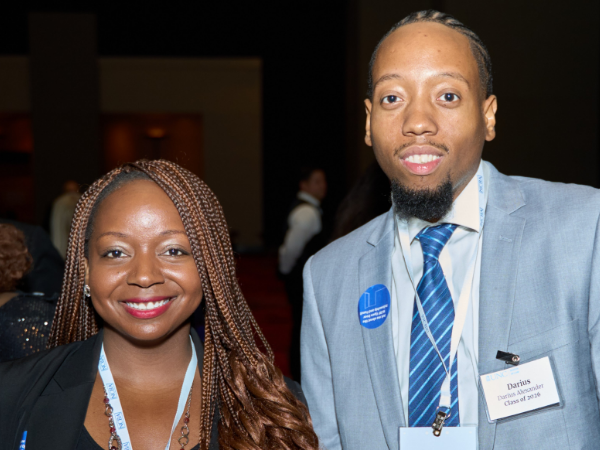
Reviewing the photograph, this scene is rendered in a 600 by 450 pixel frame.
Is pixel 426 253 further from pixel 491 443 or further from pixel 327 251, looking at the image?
pixel 491 443

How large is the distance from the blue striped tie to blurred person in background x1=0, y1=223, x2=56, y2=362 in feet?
4.41

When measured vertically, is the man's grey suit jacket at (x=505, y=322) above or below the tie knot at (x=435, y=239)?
below

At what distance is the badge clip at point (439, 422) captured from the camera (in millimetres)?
1401

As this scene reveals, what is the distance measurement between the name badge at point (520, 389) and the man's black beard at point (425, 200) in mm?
435

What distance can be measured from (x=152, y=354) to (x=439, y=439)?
80cm

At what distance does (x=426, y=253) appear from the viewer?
1.58 m

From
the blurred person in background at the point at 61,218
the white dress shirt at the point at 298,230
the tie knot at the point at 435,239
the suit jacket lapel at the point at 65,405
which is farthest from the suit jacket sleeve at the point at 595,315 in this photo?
the blurred person in background at the point at 61,218

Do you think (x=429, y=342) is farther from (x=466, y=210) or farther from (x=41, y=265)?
(x=41, y=265)

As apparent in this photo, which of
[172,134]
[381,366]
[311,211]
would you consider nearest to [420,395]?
[381,366]

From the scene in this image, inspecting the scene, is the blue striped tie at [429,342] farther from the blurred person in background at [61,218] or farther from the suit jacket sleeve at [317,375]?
the blurred person in background at [61,218]

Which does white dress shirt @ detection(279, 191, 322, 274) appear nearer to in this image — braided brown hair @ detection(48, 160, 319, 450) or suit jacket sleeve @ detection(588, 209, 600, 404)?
braided brown hair @ detection(48, 160, 319, 450)

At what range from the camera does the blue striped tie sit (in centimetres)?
146

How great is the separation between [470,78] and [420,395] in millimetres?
845

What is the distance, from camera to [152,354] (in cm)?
161
